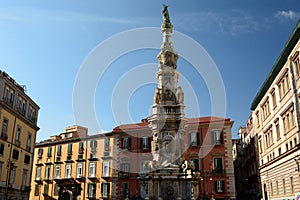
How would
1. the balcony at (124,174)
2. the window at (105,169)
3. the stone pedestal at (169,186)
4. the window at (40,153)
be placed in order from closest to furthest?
the stone pedestal at (169,186)
the balcony at (124,174)
the window at (105,169)
the window at (40,153)

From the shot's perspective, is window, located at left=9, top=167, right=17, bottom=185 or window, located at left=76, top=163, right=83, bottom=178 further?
window, located at left=76, top=163, right=83, bottom=178

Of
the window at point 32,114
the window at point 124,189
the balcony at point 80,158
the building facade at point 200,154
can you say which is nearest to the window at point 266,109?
the building facade at point 200,154

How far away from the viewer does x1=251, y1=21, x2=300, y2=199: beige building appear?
1038 inches

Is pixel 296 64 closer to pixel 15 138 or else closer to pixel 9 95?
pixel 9 95

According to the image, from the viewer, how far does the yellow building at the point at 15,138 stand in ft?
109

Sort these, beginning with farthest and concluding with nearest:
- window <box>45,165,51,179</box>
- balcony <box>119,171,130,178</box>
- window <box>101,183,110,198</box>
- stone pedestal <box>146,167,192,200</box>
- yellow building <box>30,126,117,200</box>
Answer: window <box>45,165,51,179</box> → yellow building <box>30,126,117,200</box> → balcony <box>119,171,130,178</box> → window <box>101,183,110,198</box> → stone pedestal <box>146,167,192,200</box>

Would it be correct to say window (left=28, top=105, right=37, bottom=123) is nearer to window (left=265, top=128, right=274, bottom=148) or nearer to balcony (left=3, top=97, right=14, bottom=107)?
balcony (left=3, top=97, right=14, bottom=107)

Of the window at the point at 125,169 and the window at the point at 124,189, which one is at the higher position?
the window at the point at 125,169

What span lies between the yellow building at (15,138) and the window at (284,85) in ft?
93.5

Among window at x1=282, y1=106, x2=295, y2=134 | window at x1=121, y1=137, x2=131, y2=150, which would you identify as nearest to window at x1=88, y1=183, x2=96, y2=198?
window at x1=121, y1=137, x2=131, y2=150

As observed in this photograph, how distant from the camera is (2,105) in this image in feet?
108

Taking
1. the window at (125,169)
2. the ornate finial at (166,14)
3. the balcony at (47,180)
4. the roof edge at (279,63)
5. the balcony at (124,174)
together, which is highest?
the ornate finial at (166,14)

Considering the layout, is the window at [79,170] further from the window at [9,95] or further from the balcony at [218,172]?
the balcony at [218,172]

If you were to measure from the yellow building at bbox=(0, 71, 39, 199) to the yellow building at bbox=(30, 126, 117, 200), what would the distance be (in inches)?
332
